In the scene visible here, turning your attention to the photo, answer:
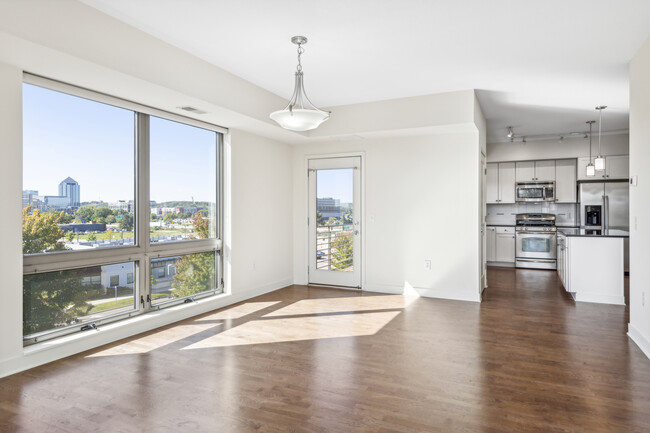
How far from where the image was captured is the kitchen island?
5348mm

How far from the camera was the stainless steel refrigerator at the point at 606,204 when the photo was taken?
782 cm

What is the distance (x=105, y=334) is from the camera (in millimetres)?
3752

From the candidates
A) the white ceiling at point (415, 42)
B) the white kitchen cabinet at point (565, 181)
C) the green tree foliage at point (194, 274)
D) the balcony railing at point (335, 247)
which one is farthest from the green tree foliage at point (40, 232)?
the white kitchen cabinet at point (565, 181)

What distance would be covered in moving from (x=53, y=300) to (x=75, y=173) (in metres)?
1.13

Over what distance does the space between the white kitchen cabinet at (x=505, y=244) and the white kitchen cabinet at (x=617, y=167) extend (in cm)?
205

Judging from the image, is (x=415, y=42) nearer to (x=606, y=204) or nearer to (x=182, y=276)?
(x=182, y=276)

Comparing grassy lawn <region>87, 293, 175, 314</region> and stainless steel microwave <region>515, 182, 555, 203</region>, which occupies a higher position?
stainless steel microwave <region>515, 182, 555, 203</region>

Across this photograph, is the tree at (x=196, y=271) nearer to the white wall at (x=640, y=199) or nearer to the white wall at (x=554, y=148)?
the white wall at (x=640, y=199)

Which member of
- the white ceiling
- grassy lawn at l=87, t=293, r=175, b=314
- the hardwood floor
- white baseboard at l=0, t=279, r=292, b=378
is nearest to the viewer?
the hardwood floor

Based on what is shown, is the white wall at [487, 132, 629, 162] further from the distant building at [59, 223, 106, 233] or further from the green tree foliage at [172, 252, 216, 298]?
the distant building at [59, 223, 106, 233]

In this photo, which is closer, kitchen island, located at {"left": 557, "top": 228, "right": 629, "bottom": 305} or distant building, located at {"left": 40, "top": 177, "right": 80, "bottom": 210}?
distant building, located at {"left": 40, "top": 177, "right": 80, "bottom": 210}

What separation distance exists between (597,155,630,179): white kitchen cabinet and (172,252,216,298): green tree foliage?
25.0ft

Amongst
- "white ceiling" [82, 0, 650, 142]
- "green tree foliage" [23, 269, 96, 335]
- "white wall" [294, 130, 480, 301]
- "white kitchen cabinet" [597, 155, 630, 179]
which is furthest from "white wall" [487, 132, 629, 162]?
"green tree foliage" [23, 269, 96, 335]

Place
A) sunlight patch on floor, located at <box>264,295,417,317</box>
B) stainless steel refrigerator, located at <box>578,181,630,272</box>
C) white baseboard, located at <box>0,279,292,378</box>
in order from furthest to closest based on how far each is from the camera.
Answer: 1. stainless steel refrigerator, located at <box>578,181,630,272</box>
2. sunlight patch on floor, located at <box>264,295,417,317</box>
3. white baseboard, located at <box>0,279,292,378</box>
